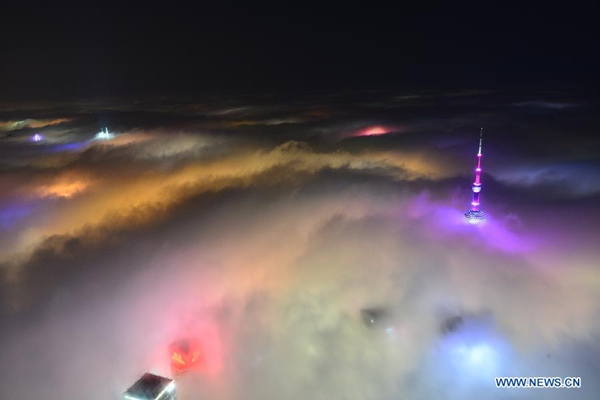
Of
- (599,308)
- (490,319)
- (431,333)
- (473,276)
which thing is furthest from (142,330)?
(599,308)

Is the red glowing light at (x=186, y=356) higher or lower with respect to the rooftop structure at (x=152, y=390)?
lower

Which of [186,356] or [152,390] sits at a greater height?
[152,390]

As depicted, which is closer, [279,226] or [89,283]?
[89,283]

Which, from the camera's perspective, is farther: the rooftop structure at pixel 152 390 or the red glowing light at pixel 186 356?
the red glowing light at pixel 186 356

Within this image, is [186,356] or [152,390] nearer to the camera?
[152,390]

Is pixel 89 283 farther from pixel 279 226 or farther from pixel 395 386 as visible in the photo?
pixel 395 386

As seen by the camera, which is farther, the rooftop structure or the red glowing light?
the red glowing light

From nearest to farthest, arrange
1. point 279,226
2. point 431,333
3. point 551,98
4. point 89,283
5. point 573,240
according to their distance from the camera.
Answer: point 431,333
point 89,283
point 573,240
point 279,226
point 551,98

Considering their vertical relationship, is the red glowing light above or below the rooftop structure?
below

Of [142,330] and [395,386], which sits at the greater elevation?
[142,330]

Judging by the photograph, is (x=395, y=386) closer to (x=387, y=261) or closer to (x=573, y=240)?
(x=387, y=261)

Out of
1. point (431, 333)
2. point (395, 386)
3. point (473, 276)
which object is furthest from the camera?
point (473, 276)
